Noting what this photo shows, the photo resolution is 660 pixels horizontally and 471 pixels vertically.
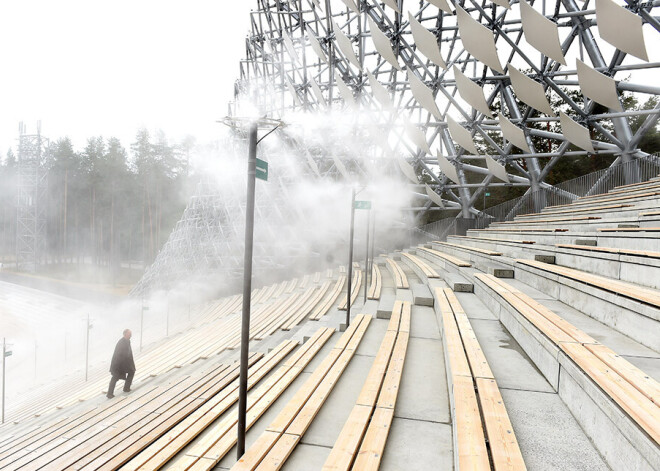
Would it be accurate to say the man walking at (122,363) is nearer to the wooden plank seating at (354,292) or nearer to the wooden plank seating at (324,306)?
the wooden plank seating at (324,306)

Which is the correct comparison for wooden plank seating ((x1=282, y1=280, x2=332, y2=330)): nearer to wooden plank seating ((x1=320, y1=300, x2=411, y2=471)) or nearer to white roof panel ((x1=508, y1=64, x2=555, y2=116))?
wooden plank seating ((x1=320, y1=300, x2=411, y2=471))

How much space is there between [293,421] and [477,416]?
1.53m

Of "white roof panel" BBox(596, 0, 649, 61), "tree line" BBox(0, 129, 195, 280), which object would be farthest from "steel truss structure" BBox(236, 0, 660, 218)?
"tree line" BBox(0, 129, 195, 280)

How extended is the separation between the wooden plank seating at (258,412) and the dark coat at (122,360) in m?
3.93

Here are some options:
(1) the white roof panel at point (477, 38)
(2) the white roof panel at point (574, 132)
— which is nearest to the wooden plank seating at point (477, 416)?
(1) the white roof panel at point (477, 38)

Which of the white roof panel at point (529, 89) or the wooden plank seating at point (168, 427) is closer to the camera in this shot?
the wooden plank seating at point (168, 427)

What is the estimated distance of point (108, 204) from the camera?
1928 inches

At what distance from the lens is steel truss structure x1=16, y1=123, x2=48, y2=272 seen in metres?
38.8

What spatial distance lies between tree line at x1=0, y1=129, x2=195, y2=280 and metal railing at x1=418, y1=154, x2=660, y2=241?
3463cm

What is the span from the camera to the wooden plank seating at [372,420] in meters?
2.78

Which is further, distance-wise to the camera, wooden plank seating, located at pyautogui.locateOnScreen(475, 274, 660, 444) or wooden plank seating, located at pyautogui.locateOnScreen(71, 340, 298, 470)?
wooden plank seating, located at pyautogui.locateOnScreen(71, 340, 298, 470)

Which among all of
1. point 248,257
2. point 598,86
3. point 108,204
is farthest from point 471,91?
point 108,204

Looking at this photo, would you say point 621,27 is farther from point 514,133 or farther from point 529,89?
point 514,133

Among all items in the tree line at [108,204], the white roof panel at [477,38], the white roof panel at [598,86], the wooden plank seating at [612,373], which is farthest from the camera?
the tree line at [108,204]
